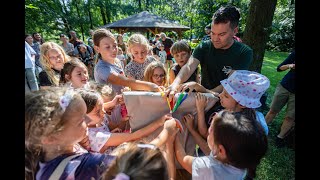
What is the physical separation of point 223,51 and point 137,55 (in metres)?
1.40

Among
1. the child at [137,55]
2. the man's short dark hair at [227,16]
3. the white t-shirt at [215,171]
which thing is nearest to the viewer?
the white t-shirt at [215,171]

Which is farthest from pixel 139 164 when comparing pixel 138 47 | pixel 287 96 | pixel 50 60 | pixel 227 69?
pixel 287 96

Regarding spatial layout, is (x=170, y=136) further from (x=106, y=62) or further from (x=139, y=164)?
(x=106, y=62)

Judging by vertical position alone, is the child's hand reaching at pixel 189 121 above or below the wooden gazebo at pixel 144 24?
below

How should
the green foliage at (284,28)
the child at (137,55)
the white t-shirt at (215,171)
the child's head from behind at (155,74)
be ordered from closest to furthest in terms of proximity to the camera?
the white t-shirt at (215,171) < the child's head from behind at (155,74) < the child at (137,55) < the green foliage at (284,28)

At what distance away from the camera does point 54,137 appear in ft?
4.00

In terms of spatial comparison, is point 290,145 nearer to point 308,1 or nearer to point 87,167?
point 308,1

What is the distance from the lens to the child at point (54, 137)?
1.16m

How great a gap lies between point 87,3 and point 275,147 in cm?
3107

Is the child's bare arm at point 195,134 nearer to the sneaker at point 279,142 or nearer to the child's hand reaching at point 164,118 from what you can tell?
the child's hand reaching at point 164,118

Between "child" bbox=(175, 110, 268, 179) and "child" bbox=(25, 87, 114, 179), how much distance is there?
62cm

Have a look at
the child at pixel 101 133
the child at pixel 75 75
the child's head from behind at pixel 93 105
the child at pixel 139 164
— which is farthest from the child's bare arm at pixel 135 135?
the child at pixel 75 75

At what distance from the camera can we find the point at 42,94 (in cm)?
123

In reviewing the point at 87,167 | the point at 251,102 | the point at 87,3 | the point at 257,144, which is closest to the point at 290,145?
the point at 251,102
